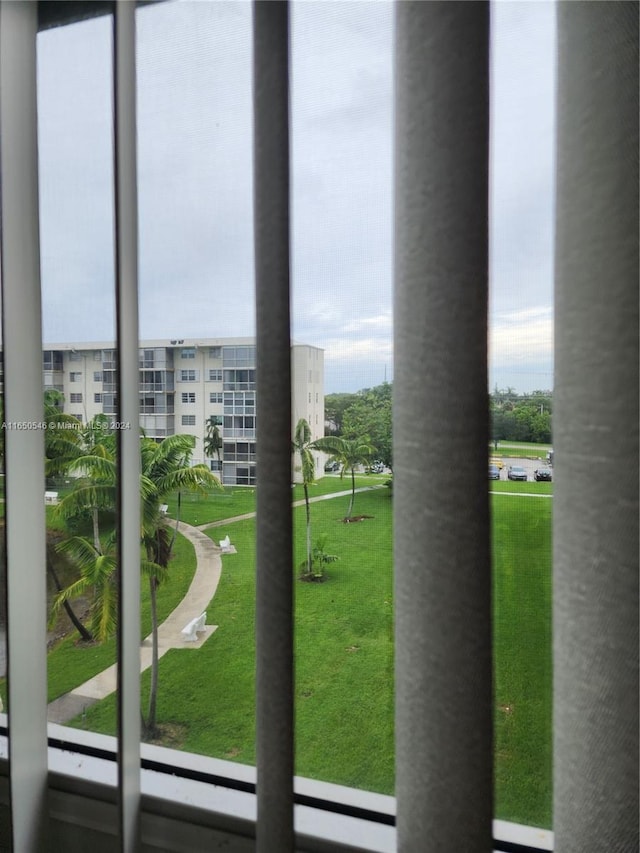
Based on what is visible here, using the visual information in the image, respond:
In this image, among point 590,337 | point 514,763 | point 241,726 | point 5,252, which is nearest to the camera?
point 590,337

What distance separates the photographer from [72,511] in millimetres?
804

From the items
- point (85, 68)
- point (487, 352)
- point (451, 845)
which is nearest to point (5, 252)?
point (85, 68)

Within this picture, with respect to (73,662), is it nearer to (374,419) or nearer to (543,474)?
(374,419)

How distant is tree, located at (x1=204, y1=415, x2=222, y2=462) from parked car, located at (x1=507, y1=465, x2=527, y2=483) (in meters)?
0.35

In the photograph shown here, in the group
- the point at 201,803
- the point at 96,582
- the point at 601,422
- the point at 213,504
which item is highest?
the point at 601,422

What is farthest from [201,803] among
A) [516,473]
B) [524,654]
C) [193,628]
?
[516,473]

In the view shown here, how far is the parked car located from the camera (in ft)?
1.70

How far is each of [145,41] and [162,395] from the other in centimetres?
45

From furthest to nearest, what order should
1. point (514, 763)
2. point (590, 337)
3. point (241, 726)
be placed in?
point (241, 726), point (514, 763), point (590, 337)

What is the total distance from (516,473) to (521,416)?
0.06m

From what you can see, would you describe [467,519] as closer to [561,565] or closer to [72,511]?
[561,565]

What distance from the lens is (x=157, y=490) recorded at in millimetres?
710

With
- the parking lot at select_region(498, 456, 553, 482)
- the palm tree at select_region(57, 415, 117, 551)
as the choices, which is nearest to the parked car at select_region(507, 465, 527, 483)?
the parking lot at select_region(498, 456, 553, 482)

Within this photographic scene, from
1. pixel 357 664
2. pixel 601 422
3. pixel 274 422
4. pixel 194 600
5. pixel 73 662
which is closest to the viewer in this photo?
pixel 601 422
